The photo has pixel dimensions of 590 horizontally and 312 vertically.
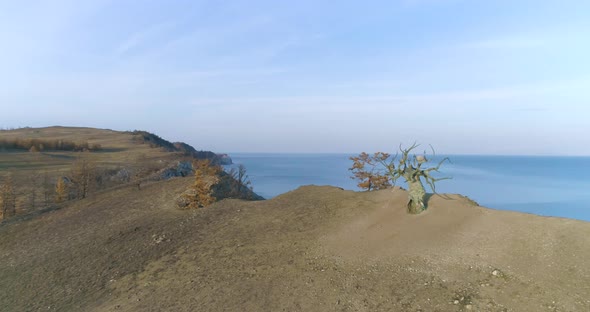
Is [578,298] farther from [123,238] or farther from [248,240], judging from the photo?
[123,238]

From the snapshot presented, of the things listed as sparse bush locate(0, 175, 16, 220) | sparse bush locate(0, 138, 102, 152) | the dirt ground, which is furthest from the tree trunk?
sparse bush locate(0, 138, 102, 152)

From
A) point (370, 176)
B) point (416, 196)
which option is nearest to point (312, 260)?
point (416, 196)

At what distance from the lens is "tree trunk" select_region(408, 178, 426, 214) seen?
1242 centimetres

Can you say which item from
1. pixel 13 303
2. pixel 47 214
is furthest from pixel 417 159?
pixel 47 214

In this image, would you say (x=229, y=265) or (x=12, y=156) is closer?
(x=229, y=265)

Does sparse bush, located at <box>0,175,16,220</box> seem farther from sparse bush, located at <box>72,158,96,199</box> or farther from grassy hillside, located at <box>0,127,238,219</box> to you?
sparse bush, located at <box>72,158,96,199</box>

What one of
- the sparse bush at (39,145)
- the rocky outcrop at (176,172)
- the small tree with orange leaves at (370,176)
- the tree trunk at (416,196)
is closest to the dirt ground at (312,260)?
the tree trunk at (416,196)

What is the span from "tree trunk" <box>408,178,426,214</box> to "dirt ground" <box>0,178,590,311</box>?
1.18 ft

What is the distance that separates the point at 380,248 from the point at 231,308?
470 cm

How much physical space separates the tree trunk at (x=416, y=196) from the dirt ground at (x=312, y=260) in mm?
361

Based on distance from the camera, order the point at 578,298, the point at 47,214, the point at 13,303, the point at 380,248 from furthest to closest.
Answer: the point at 47,214, the point at 13,303, the point at 380,248, the point at 578,298

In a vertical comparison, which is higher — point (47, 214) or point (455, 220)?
point (455, 220)

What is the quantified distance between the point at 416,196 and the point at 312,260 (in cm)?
431

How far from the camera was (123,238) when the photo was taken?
15.3 metres
